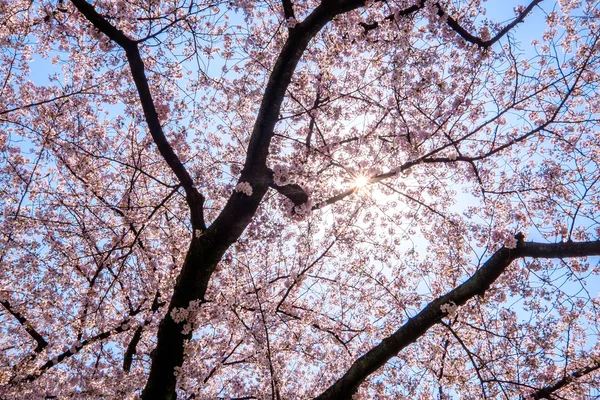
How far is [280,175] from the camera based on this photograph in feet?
17.7

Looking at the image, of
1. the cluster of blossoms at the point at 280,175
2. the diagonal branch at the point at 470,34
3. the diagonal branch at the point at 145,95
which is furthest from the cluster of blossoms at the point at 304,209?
the diagonal branch at the point at 470,34

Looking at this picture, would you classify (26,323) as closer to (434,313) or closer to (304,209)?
(304,209)

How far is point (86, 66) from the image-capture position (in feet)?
27.5

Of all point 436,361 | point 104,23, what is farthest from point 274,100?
point 436,361

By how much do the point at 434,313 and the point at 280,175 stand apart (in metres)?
2.70

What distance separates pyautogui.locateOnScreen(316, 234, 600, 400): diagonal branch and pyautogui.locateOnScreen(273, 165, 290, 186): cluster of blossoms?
98.8 inches

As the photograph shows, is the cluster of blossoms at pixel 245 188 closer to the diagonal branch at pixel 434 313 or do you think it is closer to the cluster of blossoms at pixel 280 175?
the cluster of blossoms at pixel 280 175

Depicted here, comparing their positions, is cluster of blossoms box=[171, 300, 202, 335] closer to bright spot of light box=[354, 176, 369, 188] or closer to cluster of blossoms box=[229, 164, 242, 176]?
cluster of blossoms box=[229, 164, 242, 176]

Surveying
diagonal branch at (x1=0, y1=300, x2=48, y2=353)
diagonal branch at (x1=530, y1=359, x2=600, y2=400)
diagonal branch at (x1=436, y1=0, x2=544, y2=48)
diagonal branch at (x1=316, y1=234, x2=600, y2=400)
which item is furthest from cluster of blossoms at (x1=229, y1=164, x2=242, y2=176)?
diagonal branch at (x1=0, y1=300, x2=48, y2=353)

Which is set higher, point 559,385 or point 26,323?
point 559,385

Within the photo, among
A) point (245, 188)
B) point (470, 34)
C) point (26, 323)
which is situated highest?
point (470, 34)

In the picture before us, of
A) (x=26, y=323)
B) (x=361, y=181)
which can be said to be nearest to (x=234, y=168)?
(x=361, y=181)

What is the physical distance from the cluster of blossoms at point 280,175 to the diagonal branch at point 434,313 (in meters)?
2.51

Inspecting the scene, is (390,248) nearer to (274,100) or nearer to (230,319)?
(230,319)
